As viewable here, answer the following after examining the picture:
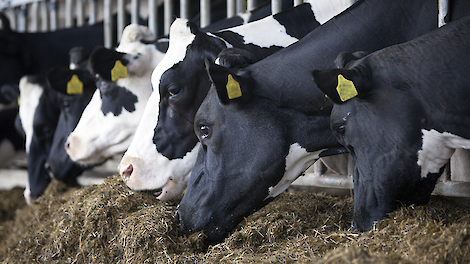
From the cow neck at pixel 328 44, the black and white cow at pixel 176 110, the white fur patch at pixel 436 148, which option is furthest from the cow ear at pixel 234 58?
the white fur patch at pixel 436 148

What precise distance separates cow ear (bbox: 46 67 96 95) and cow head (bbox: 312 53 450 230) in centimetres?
286

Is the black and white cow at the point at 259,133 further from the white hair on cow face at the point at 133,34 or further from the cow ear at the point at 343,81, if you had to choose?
the white hair on cow face at the point at 133,34

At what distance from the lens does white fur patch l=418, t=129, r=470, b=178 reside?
1690 millimetres

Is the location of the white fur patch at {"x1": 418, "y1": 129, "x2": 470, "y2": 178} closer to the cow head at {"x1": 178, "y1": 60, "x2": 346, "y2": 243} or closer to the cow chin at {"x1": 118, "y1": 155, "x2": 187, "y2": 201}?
the cow head at {"x1": 178, "y1": 60, "x2": 346, "y2": 243}

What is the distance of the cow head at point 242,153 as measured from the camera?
210cm

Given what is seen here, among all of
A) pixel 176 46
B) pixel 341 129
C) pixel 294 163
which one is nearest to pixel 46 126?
pixel 176 46

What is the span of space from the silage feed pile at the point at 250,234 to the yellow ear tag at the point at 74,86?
1267 millimetres

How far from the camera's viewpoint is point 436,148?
5.63 ft

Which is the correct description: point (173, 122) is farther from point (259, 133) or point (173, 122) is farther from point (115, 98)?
point (115, 98)

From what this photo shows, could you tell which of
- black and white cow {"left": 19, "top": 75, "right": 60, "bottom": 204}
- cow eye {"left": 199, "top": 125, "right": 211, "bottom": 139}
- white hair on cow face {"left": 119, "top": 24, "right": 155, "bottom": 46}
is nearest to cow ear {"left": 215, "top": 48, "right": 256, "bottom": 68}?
cow eye {"left": 199, "top": 125, "right": 211, "bottom": 139}

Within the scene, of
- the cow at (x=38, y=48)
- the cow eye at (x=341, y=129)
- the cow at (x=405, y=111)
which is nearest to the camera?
the cow at (x=405, y=111)

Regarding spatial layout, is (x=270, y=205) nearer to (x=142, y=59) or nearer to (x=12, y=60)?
(x=142, y=59)

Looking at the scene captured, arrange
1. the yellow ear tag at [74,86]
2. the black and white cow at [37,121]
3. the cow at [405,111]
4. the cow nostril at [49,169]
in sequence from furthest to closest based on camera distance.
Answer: the black and white cow at [37,121] → the cow nostril at [49,169] → the yellow ear tag at [74,86] → the cow at [405,111]

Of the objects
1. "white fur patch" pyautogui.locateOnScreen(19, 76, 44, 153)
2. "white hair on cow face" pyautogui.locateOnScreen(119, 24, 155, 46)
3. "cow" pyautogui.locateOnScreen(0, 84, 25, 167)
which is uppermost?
"white hair on cow face" pyautogui.locateOnScreen(119, 24, 155, 46)
